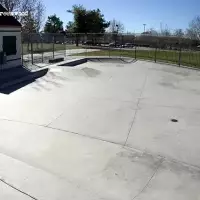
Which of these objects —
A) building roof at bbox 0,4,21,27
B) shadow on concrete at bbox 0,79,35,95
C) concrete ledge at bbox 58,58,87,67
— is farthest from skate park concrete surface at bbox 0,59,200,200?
concrete ledge at bbox 58,58,87,67

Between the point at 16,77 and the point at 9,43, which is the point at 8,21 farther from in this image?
the point at 16,77

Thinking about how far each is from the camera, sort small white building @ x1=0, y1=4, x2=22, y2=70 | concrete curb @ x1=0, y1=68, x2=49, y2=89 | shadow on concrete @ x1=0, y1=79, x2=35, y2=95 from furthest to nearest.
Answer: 1. small white building @ x1=0, y1=4, x2=22, y2=70
2. concrete curb @ x1=0, y1=68, x2=49, y2=89
3. shadow on concrete @ x1=0, y1=79, x2=35, y2=95

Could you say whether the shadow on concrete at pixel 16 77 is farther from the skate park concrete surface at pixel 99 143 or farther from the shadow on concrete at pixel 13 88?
the skate park concrete surface at pixel 99 143

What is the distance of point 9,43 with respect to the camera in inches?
732

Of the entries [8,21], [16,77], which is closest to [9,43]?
[8,21]

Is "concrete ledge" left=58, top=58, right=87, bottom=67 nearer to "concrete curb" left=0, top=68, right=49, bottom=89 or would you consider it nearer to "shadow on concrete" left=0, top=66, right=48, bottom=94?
"concrete curb" left=0, top=68, right=49, bottom=89

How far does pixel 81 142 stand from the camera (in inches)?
288

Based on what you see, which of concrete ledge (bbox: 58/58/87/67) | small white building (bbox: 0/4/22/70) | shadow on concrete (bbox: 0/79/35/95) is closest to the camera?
shadow on concrete (bbox: 0/79/35/95)

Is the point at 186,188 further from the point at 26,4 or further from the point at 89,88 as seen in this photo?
the point at 26,4

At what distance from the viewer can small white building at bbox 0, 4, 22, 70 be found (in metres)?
17.7

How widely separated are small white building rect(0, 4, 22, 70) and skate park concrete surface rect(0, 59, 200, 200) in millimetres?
5374

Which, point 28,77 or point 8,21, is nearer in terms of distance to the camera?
point 28,77

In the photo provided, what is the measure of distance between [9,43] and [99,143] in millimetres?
13465

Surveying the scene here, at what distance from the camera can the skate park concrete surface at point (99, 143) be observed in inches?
204
